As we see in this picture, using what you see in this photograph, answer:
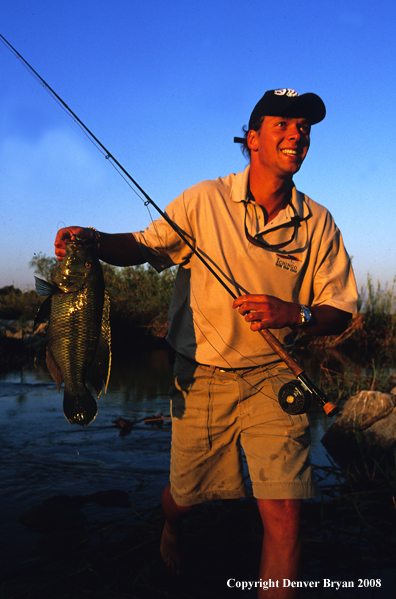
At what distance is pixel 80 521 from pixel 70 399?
1432 mm

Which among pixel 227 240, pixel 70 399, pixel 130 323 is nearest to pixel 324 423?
pixel 227 240

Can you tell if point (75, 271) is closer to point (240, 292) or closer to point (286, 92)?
point (240, 292)

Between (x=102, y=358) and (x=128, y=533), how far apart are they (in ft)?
4.48

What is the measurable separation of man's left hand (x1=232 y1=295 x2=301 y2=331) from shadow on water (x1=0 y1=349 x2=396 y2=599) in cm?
151

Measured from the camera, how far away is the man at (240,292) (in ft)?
9.44

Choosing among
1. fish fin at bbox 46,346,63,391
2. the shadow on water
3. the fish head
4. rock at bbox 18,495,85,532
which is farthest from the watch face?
rock at bbox 18,495,85,532

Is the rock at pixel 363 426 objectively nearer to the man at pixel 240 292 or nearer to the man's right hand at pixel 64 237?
the man at pixel 240 292

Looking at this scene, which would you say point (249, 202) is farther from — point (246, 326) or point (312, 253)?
point (246, 326)

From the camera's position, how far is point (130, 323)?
1368 cm

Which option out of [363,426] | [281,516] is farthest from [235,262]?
[363,426]

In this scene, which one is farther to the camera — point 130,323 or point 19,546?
point 130,323

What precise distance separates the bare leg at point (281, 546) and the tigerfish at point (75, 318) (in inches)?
41.9

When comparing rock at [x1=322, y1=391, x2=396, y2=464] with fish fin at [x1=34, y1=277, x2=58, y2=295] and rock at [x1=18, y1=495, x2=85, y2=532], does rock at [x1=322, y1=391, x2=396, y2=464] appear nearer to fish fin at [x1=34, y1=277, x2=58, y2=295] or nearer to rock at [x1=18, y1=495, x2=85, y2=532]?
rock at [x1=18, y1=495, x2=85, y2=532]

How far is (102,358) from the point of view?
8.57 ft
